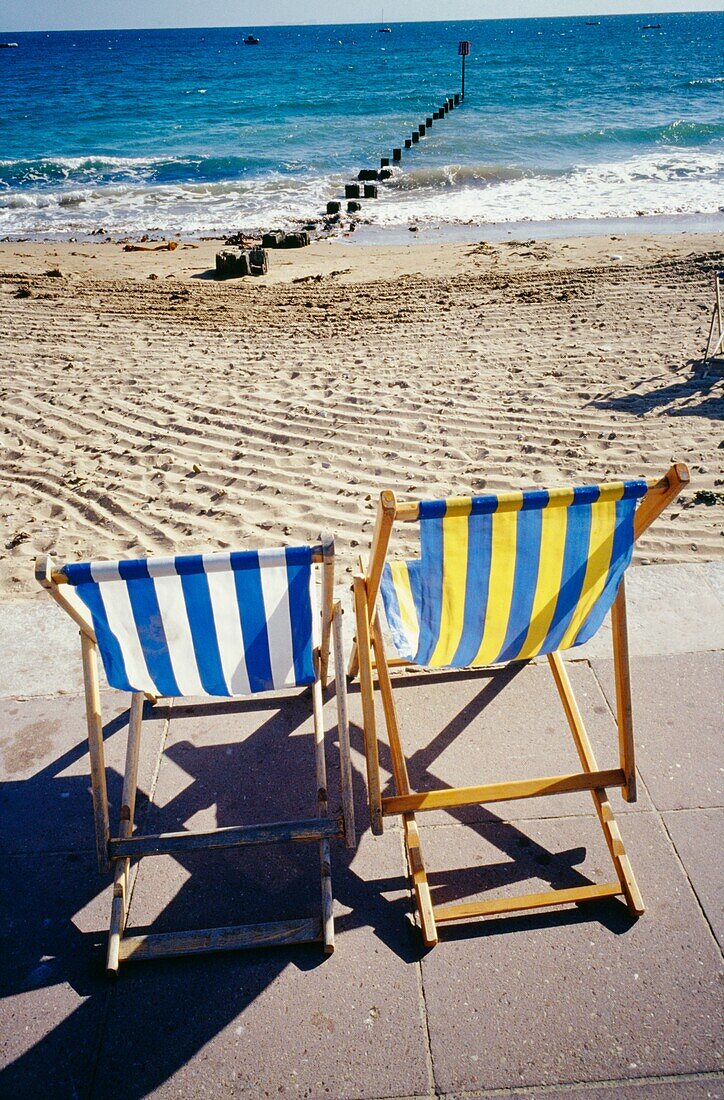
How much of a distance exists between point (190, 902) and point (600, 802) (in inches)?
56.9

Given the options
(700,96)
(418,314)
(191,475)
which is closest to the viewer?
(191,475)

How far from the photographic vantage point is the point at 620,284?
31.0ft

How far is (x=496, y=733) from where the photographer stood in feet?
10.2

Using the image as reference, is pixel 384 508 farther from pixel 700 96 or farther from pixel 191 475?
pixel 700 96

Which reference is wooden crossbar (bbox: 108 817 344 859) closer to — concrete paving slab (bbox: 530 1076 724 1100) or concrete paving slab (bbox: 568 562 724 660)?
concrete paving slab (bbox: 530 1076 724 1100)

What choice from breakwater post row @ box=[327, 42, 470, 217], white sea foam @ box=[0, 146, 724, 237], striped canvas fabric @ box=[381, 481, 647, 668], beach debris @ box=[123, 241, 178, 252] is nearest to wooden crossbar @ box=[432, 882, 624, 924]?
striped canvas fabric @ box=[381, 481, 647, 668]

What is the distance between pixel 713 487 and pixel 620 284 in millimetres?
5392

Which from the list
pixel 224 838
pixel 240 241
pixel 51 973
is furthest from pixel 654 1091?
pixel 240 241

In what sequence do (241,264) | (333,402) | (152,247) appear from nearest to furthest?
(333,402)
(241,264)
(152,247)

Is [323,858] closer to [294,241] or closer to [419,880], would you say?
[419,880]

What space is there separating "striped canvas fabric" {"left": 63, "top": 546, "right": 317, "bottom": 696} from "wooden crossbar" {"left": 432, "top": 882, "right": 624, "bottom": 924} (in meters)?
0.88

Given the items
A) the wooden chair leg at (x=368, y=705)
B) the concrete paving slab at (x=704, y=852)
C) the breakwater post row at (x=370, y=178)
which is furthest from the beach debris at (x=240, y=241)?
the concrete paving slab at (x=704, y=852)

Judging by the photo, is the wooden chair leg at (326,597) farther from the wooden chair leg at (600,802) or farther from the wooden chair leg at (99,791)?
the wooden chair leg at (600,802)

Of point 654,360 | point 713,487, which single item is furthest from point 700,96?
point 713,487
